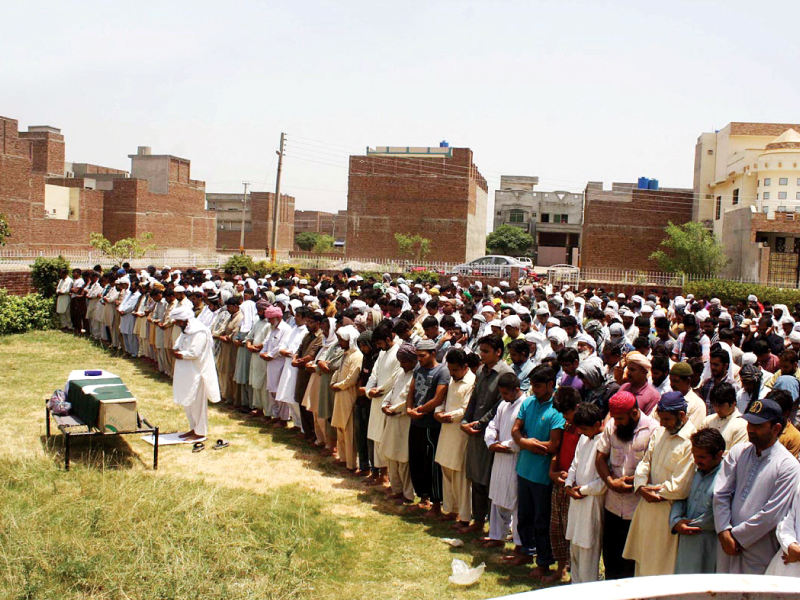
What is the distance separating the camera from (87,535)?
5484 millimetres

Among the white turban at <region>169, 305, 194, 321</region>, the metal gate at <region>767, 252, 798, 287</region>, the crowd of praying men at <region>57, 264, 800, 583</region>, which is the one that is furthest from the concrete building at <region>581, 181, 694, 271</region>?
the white turban at <region>169, 305, 194, 321</region>

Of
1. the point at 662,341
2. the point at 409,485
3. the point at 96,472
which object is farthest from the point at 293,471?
the point at 662,341

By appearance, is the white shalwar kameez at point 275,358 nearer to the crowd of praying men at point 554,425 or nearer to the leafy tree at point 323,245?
the crowd of praying men at point 554,425

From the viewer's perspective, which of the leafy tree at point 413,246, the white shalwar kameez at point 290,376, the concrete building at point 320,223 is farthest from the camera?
the concrete building at point 320,223

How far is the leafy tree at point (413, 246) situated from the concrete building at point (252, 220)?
63.7 ft

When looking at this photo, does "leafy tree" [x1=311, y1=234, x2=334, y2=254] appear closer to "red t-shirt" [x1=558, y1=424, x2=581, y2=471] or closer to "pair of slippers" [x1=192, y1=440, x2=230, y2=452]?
"pair of slippers" [x1=192, y1=440, x2=230, y2=452]

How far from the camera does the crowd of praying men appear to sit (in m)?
4.41

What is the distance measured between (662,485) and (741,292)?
73.9ft

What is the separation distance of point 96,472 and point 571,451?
4.56 metres

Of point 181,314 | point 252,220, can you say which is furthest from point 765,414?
point 252,220

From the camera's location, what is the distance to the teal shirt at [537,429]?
5566 mm

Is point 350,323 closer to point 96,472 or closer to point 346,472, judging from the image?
point 346,472

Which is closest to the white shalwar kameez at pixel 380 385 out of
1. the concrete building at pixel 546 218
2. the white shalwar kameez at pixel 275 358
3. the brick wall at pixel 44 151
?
the white shalwar kameez at pixel 275 358

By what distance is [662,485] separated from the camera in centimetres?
460
